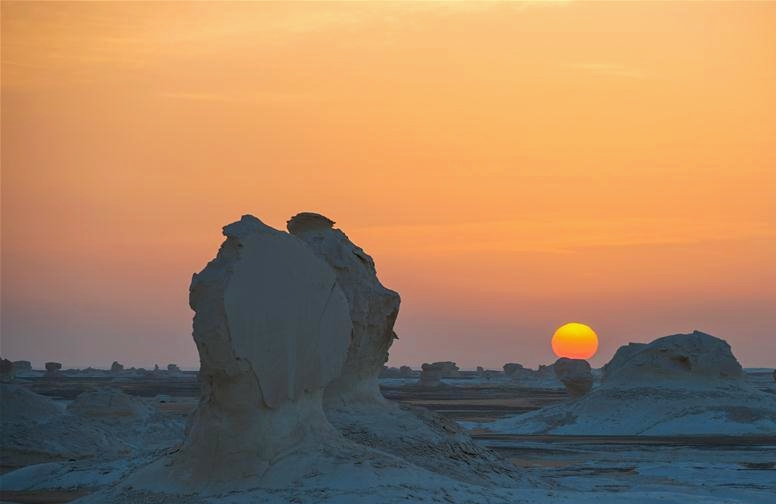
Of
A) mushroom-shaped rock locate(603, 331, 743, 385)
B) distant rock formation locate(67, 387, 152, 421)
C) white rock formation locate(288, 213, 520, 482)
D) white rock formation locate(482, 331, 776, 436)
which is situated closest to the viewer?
white rock formation locate(288, 213, 520, 482)

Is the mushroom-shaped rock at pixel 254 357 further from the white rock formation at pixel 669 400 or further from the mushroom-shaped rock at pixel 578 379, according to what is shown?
the mushroom-shaped rock at pixel 578 379

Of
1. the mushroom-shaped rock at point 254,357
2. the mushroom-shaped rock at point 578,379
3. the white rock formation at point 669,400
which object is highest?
the mushroom-shaped rock at point 578,379

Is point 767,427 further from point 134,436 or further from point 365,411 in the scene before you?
point 365,411

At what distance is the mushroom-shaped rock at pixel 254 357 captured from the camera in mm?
19859

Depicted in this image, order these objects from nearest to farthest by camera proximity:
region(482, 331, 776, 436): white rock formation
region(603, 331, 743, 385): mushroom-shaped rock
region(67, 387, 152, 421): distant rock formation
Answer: region(67, 387, 152, 421): distant rock formation
region(482, 331, 776, 436): white rock formation
region(603, 331, 743, 385): mushroom-shaped rock

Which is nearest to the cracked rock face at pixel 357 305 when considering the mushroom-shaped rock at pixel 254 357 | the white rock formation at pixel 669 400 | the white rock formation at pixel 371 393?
the white rock formation at pixel 371 393

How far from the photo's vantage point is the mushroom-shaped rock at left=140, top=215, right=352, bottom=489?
19859 mm

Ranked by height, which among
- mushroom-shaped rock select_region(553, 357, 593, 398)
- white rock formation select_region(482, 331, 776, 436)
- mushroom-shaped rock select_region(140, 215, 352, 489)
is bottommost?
mushroom-shaped rock select_region(140, 215, 352, 489)

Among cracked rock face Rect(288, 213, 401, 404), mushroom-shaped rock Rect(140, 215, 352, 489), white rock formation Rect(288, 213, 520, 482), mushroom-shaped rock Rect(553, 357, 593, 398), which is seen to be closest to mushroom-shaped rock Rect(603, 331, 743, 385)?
mushroom-shaped rock Rect(553, 357, 593, 398)

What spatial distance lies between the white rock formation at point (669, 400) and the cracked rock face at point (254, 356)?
31.2 m

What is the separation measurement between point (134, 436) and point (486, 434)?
50.3ft

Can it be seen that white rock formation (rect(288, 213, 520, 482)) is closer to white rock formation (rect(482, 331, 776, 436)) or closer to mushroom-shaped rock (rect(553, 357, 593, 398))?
white rock formation (rect(482, 331, 776, 436))

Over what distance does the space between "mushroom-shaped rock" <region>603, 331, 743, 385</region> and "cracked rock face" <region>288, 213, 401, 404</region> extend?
1162 inches

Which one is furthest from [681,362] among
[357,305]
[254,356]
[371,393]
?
[254,356]
